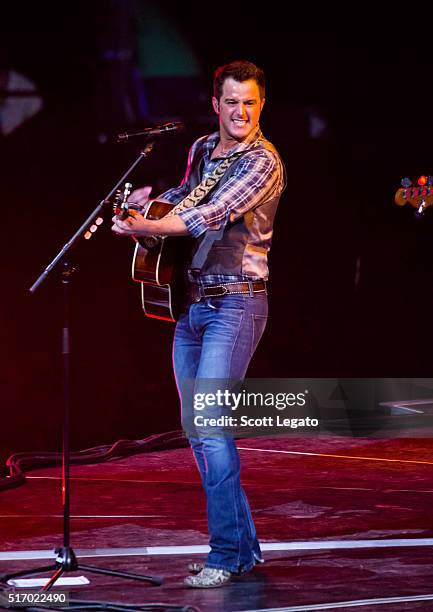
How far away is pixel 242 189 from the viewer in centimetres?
378

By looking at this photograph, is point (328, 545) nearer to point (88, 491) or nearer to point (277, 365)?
point (88, 491)

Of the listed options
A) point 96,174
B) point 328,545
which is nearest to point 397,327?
point 96,174

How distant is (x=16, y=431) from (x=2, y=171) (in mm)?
1650

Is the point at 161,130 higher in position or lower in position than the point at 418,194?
higher

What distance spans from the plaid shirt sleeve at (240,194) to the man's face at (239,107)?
9cm

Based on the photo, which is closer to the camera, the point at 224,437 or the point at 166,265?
the point at 224,437

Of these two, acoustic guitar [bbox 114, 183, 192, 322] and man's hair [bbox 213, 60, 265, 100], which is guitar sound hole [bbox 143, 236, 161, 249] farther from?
man's hair [bbox 213, 60, 265, 100]

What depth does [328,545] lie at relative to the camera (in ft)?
14.2

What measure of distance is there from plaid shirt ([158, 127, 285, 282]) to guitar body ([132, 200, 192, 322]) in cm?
19

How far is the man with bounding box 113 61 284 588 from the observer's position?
379 cm

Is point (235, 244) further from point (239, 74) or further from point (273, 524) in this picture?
point (273, 524)

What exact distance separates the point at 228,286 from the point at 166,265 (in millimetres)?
267

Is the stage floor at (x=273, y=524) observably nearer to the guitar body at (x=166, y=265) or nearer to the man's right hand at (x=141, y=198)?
the guitar body at (x=166, y=265)

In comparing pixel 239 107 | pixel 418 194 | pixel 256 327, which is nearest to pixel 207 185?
pixel 239 107
